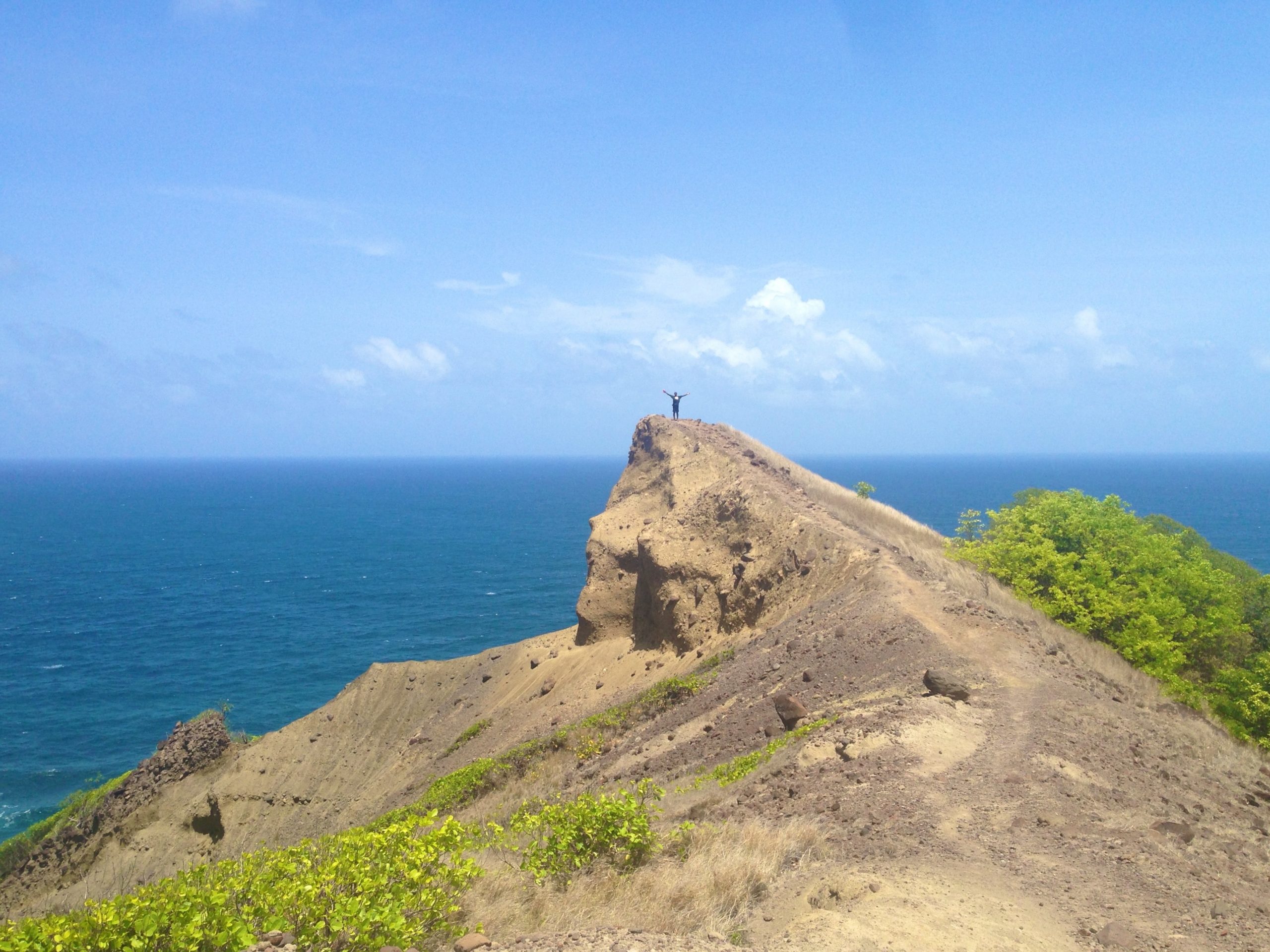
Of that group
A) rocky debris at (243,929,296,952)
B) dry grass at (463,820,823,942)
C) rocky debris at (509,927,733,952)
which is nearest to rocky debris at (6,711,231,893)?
dry grass at (463,820,823,942)

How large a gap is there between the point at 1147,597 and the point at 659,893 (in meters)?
20.6

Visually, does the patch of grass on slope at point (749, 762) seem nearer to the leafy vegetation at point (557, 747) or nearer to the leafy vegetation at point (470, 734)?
the leafy vegetation at point (557, 747)

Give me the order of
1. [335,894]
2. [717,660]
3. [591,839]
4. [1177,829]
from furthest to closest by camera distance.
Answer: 1. [717,660]
2. [1177,829]
3. [591,839]
4. [335,894]

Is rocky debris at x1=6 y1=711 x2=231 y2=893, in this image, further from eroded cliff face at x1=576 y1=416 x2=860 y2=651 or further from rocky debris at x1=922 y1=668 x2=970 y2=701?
rocky debris at x1=922 y1=668 x2=970 y2=701

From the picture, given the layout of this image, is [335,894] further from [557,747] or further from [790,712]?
[557,747]

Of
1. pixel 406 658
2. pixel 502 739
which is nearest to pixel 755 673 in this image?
pixel 502 739

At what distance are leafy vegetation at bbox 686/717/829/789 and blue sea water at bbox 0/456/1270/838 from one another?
29.3 metres

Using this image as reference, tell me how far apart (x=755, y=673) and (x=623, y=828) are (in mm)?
10568

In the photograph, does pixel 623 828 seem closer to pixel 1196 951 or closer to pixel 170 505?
pixel 1196 951

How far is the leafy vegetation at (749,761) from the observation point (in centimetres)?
1404

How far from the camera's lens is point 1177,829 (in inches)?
407

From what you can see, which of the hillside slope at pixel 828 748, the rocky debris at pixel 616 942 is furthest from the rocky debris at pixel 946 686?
the rocky debris at pixel 616 942

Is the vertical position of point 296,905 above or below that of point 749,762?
above

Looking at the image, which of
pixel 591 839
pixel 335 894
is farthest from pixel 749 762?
pixel 335 894
